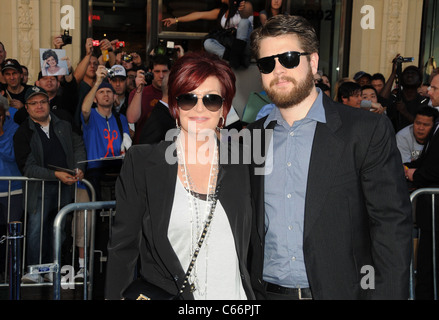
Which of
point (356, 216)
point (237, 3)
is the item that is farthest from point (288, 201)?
point (237, 3)

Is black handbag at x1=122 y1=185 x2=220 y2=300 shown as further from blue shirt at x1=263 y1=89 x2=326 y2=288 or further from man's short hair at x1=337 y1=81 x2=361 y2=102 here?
man's short hair at x1=337 y1=81 x2=361 y2=102

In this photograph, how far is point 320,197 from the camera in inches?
98.0

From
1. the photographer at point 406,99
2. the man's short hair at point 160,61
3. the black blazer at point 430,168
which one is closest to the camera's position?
the black blazer at point 430,168

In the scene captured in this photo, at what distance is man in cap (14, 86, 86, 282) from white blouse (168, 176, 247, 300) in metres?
3.63

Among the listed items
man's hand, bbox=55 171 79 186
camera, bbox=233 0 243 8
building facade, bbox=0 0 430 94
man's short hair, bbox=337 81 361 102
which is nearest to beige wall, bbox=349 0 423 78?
building facade, bbox=0 0 430 94

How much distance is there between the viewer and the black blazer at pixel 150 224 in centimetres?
247

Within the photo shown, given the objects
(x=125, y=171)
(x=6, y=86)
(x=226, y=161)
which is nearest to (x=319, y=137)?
(x=226, y=161)

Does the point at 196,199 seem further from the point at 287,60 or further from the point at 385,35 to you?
the point at 385,35
